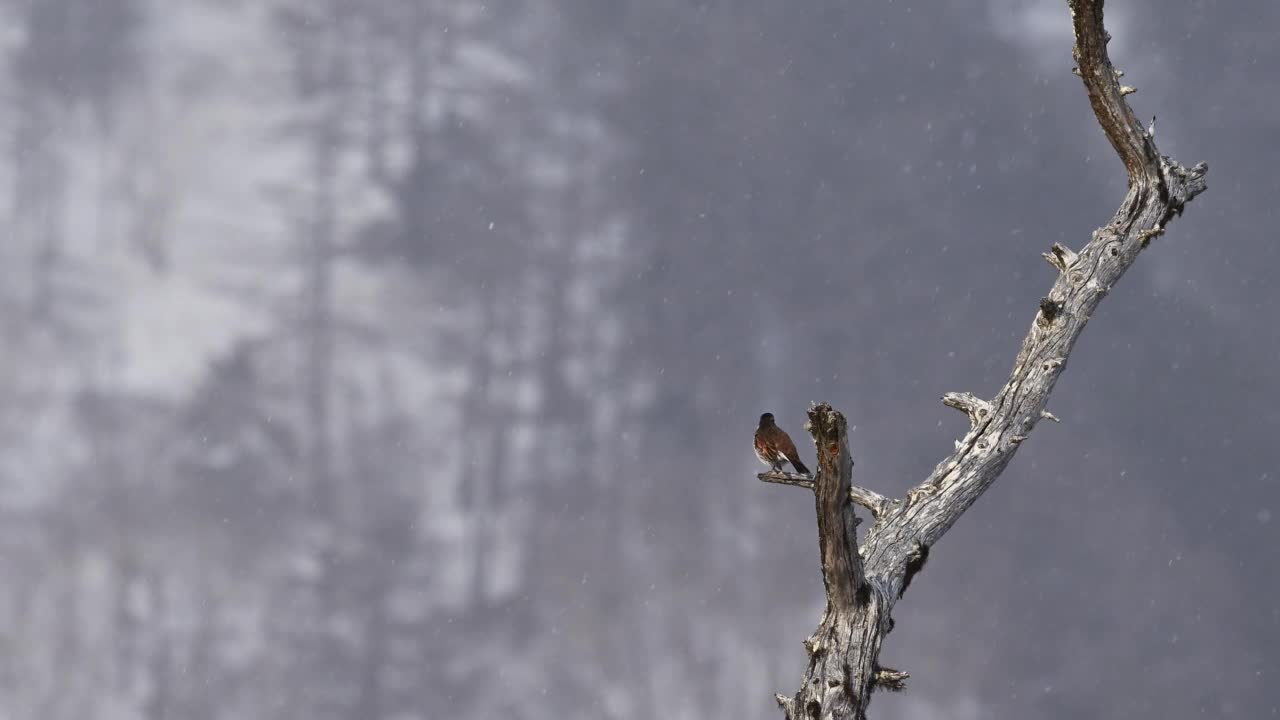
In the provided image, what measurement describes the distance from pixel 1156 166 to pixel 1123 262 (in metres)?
0.62

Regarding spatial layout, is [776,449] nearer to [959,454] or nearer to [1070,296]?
[959,454]

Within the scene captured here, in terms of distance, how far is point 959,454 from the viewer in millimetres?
5961

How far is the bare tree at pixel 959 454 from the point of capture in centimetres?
456

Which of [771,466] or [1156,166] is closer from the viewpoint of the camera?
[771,466]

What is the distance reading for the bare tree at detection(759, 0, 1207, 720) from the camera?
15.0 feet

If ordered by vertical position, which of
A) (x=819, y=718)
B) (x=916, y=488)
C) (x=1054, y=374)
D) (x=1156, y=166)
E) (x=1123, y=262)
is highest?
(x=1156, y=166)

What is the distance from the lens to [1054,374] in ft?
20.5

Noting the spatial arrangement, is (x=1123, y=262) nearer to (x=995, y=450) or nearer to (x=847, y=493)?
(x=995, y=450)

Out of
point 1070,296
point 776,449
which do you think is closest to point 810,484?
point 776,449

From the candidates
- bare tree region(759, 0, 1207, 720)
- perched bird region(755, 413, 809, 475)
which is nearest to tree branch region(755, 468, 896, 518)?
bare tree region(759, 0, 1207, 720)

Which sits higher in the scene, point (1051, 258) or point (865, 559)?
point (1051, 258)

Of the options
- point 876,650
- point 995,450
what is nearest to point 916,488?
point 995,450

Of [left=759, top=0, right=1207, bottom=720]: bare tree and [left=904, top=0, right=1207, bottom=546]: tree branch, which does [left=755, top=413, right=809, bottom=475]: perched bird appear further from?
[left=904, top=0, right=1207, bottom=546]: tree branch

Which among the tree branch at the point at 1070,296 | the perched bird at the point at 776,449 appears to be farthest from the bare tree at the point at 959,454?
the perched bird at the point at 776,449
